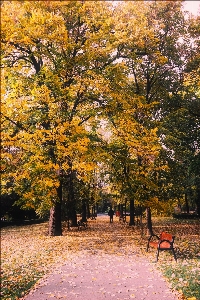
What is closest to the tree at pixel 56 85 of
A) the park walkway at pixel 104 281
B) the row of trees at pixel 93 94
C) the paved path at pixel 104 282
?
the row of trees at pixel 93 94

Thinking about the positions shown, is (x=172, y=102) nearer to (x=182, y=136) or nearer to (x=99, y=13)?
(x=182, y=136)

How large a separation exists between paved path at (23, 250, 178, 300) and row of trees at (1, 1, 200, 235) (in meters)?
2.70

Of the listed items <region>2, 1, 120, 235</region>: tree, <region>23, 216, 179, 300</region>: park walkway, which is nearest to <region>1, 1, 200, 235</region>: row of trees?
<region>2, 1, 120, 235</region>: tree

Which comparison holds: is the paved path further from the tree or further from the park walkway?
the tree

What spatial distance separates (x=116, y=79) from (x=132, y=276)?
396 inches

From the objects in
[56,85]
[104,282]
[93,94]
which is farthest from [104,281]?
[93,94]

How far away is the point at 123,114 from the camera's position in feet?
50.0

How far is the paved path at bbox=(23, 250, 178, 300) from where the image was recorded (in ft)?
21.2

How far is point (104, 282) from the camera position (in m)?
7.53

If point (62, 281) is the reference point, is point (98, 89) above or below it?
above

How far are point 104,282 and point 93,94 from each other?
1068 centimetres

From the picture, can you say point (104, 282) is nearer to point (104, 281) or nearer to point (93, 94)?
point (104, 281)

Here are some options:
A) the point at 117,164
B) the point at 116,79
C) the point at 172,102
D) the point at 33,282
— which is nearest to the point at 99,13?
the point at 116,79

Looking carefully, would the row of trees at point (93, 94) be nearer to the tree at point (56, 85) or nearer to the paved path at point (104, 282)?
the tree at point (56, 85)
